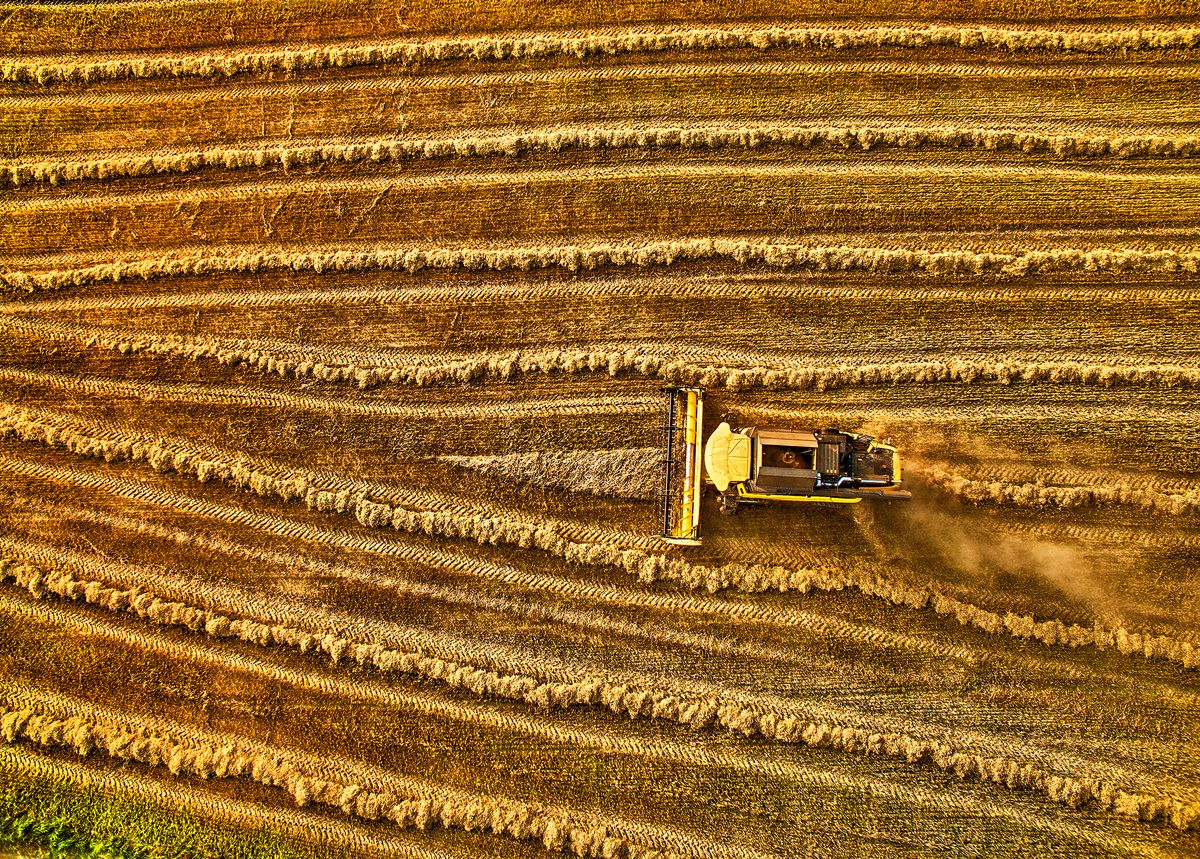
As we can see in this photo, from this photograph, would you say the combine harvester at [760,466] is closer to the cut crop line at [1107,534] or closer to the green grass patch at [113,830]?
the cut crop line at [1107,534]

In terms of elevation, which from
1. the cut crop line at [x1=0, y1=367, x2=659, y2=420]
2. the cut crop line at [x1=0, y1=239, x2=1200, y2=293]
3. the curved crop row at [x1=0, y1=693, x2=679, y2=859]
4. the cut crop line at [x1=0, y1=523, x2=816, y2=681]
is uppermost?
the cut crop line at [x1=0, y1=239, x2=1200, y2=293]

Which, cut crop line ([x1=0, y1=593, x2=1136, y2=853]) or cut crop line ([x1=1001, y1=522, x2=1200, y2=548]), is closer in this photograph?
cut crop line ([x1=0, y1=593, x2=1136, y2=853])

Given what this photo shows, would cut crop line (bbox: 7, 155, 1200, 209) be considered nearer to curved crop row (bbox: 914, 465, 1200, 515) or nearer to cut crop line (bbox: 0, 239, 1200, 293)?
cut crop line (bbox: 0, 239, 1200, 293)

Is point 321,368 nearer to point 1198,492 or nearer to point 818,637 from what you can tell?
point 818,637

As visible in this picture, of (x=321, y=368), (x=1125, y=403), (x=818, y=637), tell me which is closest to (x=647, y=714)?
(x=818, y=637)

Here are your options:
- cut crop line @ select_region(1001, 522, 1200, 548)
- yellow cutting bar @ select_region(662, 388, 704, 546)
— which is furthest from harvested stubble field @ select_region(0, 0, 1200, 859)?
yellow cutting bar @ select_region(662, 388, 704, 546)

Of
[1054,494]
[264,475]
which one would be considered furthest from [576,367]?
[1054,494]

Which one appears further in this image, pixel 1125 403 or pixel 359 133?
pixel 359 133

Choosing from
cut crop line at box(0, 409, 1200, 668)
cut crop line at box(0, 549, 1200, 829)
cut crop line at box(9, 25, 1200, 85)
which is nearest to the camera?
cut crop line at box(0, 549, 1200, 829)
